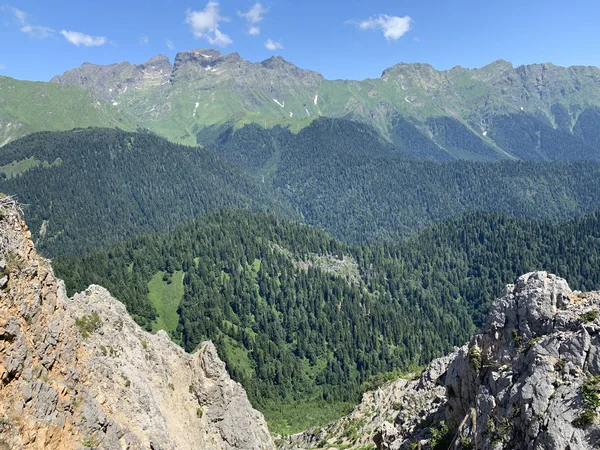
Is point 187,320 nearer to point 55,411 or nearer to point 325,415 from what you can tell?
point 325,415

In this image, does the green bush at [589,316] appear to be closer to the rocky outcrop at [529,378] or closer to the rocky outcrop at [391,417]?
the rocky outcrop at [529,378]

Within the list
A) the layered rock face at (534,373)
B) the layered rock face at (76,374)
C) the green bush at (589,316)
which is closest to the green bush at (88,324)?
the layered rock face at (76,374)

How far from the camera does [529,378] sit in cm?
3212

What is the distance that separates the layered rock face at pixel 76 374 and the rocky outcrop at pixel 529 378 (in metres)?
25.6

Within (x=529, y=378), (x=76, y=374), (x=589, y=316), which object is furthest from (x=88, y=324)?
(x=589, y=316)

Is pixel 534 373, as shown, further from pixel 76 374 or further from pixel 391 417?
pixel 391 417

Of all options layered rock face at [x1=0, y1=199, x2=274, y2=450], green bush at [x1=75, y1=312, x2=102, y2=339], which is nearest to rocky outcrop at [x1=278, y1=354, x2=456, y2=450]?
layered rock face at [x1=0, y1=199, x2=274, y2=450]

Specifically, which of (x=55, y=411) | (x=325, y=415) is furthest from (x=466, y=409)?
(x=325, y=415)

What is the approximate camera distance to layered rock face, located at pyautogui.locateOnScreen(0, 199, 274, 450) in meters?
30.6

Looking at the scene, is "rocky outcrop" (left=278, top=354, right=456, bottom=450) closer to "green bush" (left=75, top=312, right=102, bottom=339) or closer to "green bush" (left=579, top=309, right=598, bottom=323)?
"green bush" (left=579, top=309, right=598, bottom=323)

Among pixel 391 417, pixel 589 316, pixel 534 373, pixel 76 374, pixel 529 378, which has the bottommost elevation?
pixel 391 417

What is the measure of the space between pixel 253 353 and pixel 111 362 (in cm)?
15755

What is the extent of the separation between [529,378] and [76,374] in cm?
3316

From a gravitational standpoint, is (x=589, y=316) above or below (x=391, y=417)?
above
